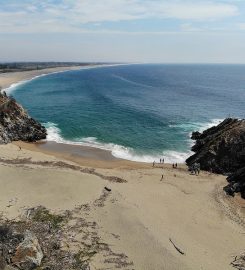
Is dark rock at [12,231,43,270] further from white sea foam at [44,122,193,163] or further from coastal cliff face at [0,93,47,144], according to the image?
coastal cliff face at [0,93,47,144]

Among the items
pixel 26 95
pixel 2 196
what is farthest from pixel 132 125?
pixel 26 95

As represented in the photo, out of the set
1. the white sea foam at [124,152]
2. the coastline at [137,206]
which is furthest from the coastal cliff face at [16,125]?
the coastline at [137,206]

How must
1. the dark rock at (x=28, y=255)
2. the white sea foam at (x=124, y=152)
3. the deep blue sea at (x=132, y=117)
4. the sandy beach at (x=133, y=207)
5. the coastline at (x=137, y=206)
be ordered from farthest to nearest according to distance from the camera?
the deep blue sea at (x=132, y=117) → the white sea foam at (x=124, y=152) → the coastline at (x=137, y=206) → the sandy beach at (x=133, y=207) → the dark rock at (x=28, y=255)

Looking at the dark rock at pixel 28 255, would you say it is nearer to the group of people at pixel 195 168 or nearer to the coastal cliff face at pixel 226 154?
the group of people at pixel 195 168

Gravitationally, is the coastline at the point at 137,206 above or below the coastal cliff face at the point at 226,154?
below

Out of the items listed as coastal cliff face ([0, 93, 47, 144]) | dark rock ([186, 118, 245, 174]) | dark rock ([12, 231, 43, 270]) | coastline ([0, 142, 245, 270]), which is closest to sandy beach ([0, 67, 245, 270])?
coastline ([0, 142, 245, 270])

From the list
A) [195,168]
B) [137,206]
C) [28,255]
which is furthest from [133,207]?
[195,168]

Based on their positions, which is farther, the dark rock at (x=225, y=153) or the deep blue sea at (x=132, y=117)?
the deep blue sea at (x=132, y=117)

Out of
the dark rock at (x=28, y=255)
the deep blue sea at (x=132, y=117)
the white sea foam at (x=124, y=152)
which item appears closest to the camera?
the dark rock at (x=28, y=255)
